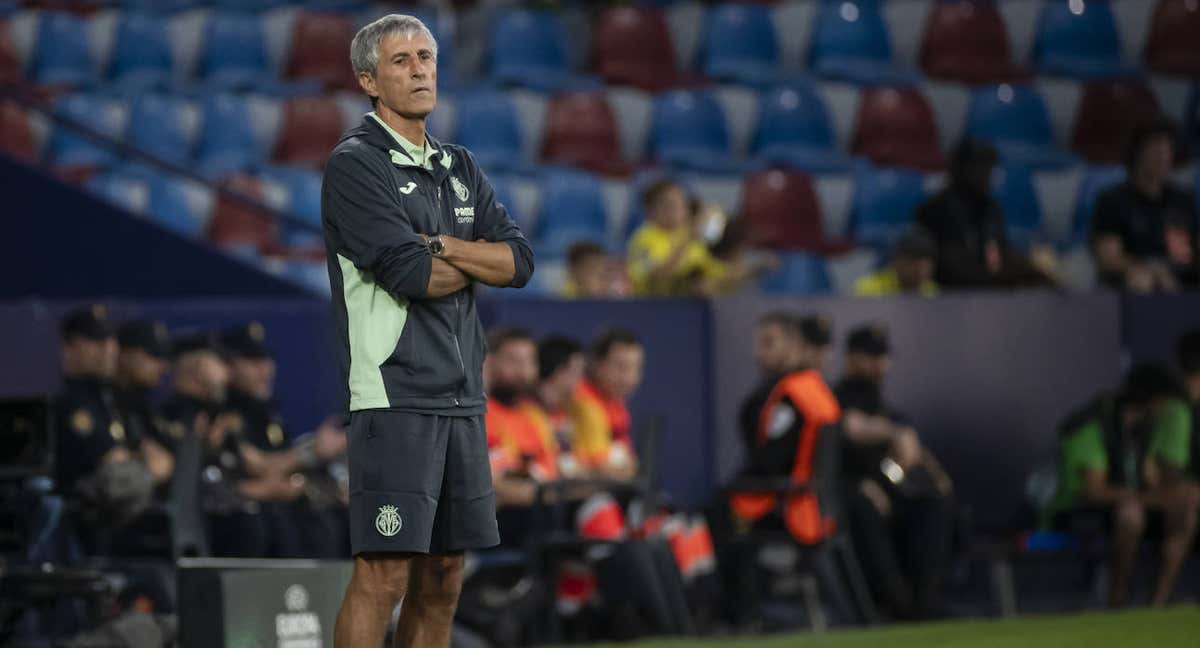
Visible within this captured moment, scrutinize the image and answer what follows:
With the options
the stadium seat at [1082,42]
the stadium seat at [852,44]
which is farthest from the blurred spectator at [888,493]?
the stadium seat at [1082,42]

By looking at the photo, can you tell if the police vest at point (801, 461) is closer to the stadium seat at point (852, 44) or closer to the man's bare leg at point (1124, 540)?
the man's bare leg at point (1124, 540)

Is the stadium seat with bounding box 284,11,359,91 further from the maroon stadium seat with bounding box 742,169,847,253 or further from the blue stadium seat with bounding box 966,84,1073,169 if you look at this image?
the blue stadium seat with bounding box 966,84,1073,169

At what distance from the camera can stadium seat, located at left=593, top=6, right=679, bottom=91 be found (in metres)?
14.5

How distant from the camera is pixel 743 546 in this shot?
965 cm

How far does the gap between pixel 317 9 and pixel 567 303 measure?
529cm

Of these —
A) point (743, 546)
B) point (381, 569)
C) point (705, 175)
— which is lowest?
point (743, 546)

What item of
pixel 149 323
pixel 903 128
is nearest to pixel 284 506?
pixel 149 323

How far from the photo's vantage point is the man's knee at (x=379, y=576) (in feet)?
15.1

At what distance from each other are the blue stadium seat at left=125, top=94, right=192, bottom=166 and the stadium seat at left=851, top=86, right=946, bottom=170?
4.82m

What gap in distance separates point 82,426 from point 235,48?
710 centimetres

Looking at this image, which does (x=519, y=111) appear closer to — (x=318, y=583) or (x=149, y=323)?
(x=149, y=323)

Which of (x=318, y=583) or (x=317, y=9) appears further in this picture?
(x=317, y=9)

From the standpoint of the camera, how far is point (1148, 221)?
1181cm

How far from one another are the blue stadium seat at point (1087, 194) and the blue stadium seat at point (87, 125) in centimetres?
670
